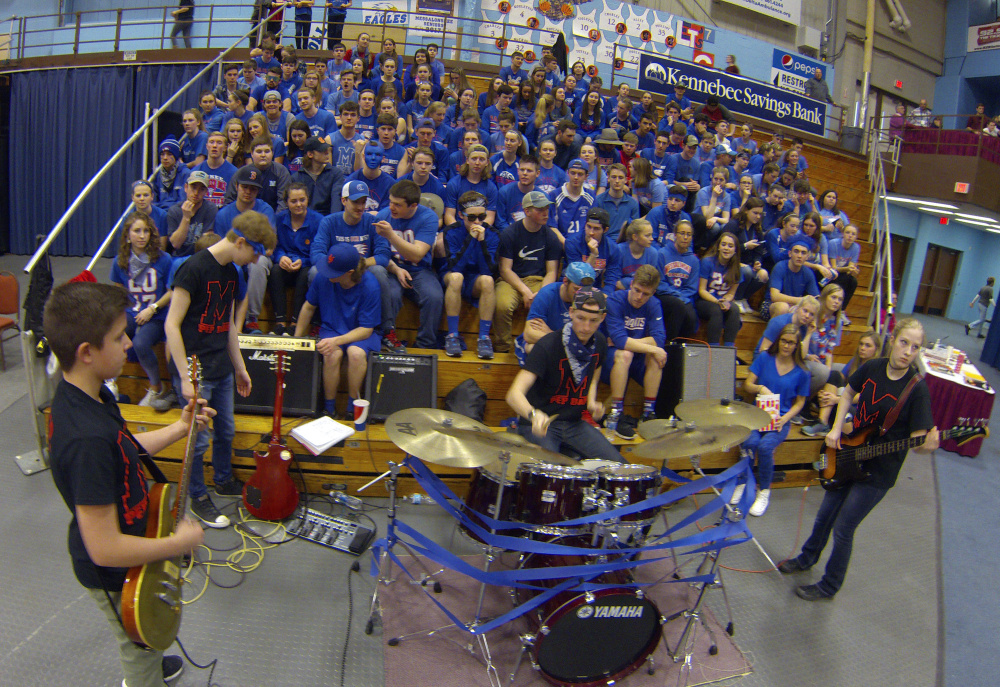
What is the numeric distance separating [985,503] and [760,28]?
14.4 meters

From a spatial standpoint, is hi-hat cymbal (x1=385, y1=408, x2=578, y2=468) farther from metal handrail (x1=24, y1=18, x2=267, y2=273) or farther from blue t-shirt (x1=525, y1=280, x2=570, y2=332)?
metal handrail (x1=24, y1=18, x2=267, y2=273)

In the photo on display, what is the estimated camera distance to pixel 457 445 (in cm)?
267

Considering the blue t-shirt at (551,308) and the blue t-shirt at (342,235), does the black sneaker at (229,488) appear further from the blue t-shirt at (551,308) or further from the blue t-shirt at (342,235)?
the blue t-shirt at (551,308)

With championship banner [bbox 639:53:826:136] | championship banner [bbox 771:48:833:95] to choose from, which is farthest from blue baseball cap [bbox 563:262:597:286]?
championship banner [bbox 771:48:833:95]

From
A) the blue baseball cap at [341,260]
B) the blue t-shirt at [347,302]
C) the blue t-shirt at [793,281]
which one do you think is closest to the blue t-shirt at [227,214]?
the blue t-shirt at [347,302]

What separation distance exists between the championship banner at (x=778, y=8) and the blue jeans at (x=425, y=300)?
14.3m

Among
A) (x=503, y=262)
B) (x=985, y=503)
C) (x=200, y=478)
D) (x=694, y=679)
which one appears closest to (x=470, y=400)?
(x=503, y=262)

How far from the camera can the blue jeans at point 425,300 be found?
5031 mm

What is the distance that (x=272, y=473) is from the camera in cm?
380

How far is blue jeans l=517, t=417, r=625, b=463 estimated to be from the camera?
143 inches

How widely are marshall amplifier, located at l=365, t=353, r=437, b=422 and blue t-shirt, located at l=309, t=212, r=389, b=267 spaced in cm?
93

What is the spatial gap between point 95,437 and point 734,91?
13200 mm

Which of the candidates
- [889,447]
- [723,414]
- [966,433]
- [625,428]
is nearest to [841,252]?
[625,428]

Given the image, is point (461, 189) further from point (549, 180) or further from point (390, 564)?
point (390, 564)
